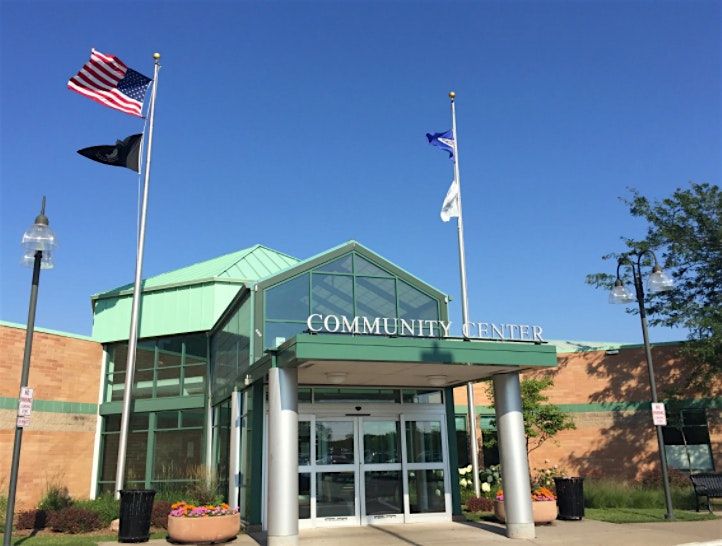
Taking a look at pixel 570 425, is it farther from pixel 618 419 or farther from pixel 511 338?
pixel 511 338

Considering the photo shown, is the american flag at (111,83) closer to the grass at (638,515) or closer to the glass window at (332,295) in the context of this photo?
the glass window at (332,295)

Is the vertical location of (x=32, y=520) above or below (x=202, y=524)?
below

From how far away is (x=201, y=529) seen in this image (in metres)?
12.3

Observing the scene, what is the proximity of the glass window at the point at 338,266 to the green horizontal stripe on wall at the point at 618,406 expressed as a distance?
9.65 m

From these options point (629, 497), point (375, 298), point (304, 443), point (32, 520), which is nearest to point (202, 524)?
point (304, 443)

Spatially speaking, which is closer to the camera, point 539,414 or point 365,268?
point 365,268

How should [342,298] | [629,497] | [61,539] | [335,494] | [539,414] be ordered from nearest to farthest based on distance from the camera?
1. [61,539]
2. [335,494]
3. [342,298]
4. [629,497]
5. [539,414]

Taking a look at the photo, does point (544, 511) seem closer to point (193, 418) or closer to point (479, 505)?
point (479, 505)

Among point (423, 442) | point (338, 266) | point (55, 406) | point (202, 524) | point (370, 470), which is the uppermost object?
point (338, 266)

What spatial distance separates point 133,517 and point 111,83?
14.7 metres

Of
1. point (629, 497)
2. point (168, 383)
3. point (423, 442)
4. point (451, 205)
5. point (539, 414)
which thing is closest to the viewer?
point (423, 442)

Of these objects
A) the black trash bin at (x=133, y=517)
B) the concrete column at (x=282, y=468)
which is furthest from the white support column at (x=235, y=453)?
the concrete column at (x=282, y=468)

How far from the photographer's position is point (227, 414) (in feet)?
60.0

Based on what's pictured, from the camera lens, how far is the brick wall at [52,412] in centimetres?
2062
